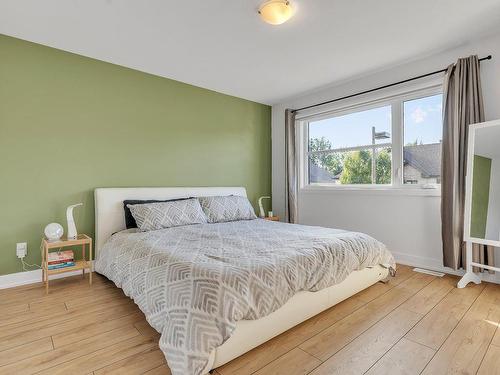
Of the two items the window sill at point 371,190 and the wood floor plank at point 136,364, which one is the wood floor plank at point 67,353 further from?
the window sill at point 371,190

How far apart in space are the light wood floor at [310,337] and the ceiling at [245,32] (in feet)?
7.71

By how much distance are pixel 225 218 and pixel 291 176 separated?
1435 millimetres

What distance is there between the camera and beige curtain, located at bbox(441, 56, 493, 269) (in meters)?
2.59

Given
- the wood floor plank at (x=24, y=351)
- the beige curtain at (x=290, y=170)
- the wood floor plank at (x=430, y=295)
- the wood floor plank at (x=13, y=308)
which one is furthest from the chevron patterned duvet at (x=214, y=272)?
the beige curtain at (x=290, y=170)

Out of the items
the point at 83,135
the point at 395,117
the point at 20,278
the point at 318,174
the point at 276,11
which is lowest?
the point at 20,278

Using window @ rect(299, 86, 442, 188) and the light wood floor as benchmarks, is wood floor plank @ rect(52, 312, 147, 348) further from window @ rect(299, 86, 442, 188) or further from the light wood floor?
window @ rect(299, 86, 442, 188)

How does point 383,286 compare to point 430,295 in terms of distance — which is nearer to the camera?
point 430,295

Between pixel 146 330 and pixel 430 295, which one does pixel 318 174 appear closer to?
pixel 430 295

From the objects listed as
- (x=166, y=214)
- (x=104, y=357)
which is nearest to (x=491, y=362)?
(x=104, y=357)

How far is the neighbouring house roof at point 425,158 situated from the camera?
3.03 metres

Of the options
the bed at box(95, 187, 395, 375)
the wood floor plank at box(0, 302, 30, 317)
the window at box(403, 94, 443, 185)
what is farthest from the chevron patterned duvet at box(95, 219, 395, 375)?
the window at box(403, 94, 443, 185)

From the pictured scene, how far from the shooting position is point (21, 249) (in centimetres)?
259

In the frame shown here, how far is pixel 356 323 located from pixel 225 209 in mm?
1957

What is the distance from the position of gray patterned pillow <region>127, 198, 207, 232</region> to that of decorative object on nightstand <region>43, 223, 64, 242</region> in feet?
2.11
